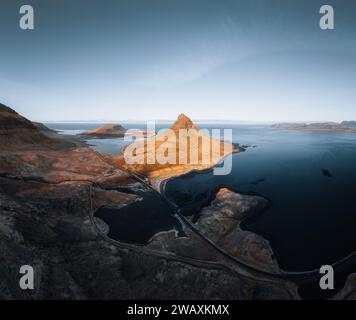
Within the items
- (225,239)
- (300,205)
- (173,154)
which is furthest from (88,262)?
(173,154)

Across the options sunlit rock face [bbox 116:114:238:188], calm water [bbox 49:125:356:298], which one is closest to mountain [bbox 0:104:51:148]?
sunlit rock face [bbox 116:114:238:188]

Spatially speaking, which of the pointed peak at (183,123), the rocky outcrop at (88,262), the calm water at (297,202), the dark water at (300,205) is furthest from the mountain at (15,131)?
the pointed peak at (183,123)

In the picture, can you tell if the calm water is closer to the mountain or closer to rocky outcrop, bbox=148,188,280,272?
rocky outcrop, bbox=148,188,280,272

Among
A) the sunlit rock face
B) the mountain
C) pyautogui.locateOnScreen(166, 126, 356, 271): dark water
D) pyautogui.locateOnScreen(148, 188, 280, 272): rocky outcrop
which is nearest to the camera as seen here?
pyautogui.locateOnScreen(148, 188, 280, 272): rocky outcrop

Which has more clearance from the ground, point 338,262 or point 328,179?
point 328,179

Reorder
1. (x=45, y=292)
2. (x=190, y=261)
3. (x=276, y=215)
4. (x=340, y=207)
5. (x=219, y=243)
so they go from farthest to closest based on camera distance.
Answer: (x=340, y=207) < (x=276, y=215) < (x=219, y=243) < (x=190, y=261) < (x=45, y=292)

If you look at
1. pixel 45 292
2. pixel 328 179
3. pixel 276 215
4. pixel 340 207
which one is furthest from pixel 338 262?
pixel 328 179

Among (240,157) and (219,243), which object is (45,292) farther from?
(240,157)

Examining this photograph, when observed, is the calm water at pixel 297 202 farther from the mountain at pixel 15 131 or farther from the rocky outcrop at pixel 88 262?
the mountain at pixel 15 131

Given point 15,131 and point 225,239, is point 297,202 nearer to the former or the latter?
point 225,239

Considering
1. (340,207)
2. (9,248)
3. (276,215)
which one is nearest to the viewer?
(9,248)
